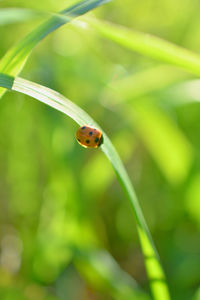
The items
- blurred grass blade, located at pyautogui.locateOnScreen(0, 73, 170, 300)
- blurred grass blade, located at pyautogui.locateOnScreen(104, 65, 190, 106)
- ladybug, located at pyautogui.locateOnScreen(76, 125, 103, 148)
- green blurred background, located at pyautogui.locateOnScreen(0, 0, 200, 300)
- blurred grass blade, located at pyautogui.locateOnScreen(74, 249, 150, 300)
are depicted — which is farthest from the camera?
blurred grass blade, located at pyautogui.locateOnScreen(104, 65, 190, 106)

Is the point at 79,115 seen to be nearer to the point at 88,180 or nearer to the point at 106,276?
the point at 106,276

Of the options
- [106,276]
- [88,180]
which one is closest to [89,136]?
[106,276]

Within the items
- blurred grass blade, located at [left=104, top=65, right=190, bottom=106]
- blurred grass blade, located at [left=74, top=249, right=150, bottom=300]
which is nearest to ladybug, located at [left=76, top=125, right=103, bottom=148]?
blurred grass blade, located at [left=74, top=249, right=150, bottom=300]

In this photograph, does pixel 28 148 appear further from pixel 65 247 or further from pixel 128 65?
pixel 128 65

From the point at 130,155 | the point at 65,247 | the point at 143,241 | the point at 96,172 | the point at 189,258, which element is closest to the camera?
the point at 143,241

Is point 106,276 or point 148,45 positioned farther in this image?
point 106,276

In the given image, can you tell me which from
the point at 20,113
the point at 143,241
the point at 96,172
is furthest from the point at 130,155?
the point at 143,241

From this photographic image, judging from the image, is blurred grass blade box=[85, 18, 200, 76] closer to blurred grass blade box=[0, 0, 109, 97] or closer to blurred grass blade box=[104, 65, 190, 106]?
blurred grass blade box=[0, 0, 109, 97]

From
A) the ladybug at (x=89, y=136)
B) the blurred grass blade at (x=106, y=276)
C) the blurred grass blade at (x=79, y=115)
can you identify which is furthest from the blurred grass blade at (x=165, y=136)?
the blurred grass blade at (x=79, y=115)
